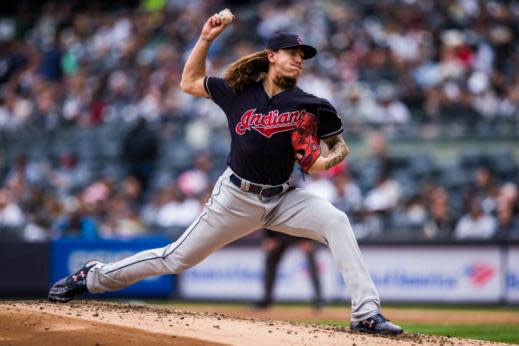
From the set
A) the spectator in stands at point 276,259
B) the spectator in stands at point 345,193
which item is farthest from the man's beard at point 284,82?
the spectator in stands at point 345,193

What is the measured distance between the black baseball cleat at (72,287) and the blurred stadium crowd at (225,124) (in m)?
7.13

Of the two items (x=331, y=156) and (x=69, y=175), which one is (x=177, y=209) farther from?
(x=331, y=156)

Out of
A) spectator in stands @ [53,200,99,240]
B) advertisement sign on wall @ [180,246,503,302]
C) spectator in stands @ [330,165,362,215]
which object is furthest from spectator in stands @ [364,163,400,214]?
spectator in stands @ [53,200,99,240]

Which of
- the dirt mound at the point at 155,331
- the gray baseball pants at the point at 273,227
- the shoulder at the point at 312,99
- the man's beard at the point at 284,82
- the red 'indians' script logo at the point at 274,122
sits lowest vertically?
the dirt mound at the point at 155,331

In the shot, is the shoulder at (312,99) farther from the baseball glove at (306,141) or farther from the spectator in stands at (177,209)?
the spectator in stands at (177,209)

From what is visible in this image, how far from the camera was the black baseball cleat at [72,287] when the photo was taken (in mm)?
7184

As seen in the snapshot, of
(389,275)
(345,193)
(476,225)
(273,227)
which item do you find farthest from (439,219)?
(273,227)

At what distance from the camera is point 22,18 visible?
23.9 m

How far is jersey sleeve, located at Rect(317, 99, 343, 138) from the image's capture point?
6.57 metres

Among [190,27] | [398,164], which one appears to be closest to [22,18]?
[190,27]

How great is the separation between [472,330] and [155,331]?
4298mm

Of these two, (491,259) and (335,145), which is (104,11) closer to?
(491,259)

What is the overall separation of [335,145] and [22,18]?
738 inches

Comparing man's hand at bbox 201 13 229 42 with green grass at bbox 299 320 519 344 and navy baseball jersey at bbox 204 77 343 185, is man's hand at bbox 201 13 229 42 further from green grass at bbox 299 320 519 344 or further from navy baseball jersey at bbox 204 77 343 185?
green grass at bbox 299 320 519 344
